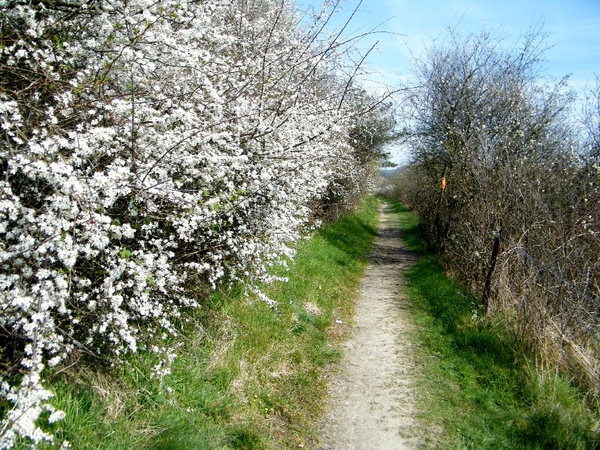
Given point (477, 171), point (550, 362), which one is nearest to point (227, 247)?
point (550, 362)

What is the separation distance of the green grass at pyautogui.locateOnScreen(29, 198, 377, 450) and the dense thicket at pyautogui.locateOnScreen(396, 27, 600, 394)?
2.61m

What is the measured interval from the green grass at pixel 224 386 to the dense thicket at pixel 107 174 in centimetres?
26

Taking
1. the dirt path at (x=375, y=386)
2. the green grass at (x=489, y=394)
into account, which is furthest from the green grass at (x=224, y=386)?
the green grass at (x=489, y=394)

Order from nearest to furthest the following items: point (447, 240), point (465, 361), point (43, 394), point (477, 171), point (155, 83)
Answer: point (43, 394) < point (155, 83) < point (465, 361) < point (477, 171) < point (447, 240)

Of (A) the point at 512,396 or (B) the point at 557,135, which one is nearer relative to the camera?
(A) the point at 512,396

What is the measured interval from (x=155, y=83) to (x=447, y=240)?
908 centimetres

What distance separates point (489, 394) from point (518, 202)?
3434mm

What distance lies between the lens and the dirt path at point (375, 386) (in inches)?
170

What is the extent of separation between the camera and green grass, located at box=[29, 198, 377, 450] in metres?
3.34

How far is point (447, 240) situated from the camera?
1162 centimetres

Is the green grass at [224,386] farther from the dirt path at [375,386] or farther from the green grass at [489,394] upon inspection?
the green grass at [489,394]

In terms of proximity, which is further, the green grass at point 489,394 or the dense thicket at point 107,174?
the green grass at point 489,394

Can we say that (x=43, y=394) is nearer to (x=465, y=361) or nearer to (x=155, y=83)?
(x=155, y=83)

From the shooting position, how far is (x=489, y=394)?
16.6ft
